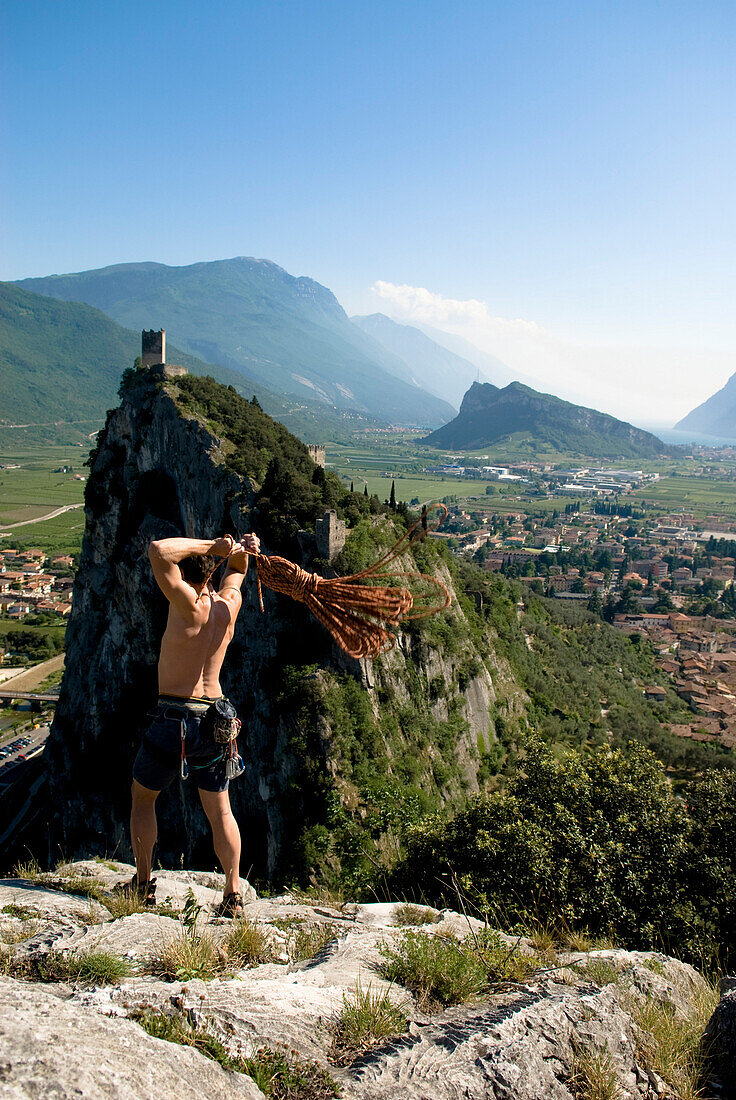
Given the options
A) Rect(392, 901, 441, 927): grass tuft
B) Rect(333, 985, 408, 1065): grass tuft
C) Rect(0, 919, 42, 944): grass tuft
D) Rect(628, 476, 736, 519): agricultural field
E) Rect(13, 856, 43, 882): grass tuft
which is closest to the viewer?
Rect(333, 985, 408, 1065): grass tuft

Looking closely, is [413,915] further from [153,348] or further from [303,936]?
[153,348]

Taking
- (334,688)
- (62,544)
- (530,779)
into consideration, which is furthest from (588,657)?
(62,544)

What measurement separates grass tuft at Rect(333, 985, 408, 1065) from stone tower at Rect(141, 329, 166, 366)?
43.0m

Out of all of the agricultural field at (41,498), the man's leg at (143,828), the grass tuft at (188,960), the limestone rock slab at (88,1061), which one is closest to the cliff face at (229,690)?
the man's leg at (143,828)

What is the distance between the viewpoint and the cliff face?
68.3ft

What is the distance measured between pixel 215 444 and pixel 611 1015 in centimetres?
2881

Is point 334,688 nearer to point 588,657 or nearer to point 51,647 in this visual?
point 588,657

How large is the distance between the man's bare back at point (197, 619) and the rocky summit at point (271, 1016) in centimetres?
178

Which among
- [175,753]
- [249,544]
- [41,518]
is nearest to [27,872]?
[175,753]

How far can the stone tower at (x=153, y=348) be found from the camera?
41.6 m

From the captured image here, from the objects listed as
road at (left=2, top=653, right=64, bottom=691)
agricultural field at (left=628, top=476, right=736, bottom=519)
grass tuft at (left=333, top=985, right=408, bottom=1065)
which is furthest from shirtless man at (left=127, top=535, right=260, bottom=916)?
agricultural field at (left=628, top=476, right=736, bottom=519)

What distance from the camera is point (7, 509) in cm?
12938

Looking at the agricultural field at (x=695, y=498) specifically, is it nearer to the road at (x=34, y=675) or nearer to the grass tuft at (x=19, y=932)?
the road at (x=34, y=675)

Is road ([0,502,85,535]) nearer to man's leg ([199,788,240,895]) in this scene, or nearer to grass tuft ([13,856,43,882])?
grass tuft ([13,856,43,882])
